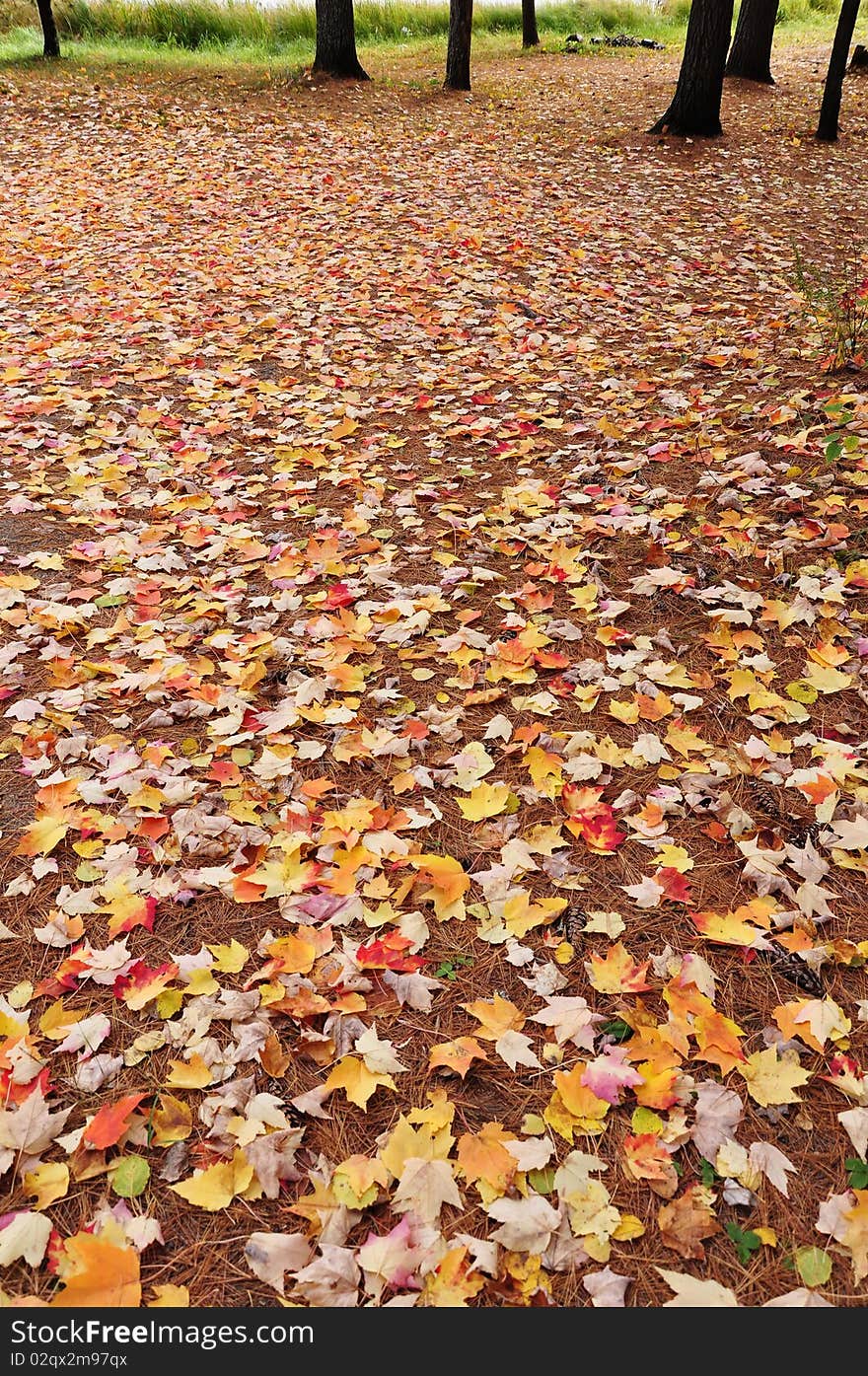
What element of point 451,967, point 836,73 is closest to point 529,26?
point 836,73

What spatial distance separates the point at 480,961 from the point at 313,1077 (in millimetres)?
553

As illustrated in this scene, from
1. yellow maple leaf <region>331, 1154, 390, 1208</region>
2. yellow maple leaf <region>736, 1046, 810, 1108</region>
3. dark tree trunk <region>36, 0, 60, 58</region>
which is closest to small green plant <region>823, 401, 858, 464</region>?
yellow maple leaf <region>736, 1046, 810, 1108</region>

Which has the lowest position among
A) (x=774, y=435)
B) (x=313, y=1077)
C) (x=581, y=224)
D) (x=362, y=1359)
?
(x=362, y=1359)

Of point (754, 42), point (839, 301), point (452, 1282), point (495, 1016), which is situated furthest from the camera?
point (754, 42)

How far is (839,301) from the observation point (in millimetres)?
6281

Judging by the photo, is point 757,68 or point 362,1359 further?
point 757,68

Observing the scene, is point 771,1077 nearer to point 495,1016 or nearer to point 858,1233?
point 858,1233

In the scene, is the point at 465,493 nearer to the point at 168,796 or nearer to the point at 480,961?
the point at 168,796

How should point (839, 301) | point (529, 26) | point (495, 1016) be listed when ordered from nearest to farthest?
point (495, 1016) → point (839, 301) → point (529, 26)

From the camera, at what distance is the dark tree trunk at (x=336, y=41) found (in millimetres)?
13250

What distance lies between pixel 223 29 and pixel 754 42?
1053 cm

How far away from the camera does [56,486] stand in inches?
189

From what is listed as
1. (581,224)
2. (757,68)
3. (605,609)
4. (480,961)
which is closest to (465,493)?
(605,609)

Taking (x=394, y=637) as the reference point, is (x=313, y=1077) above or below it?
below
